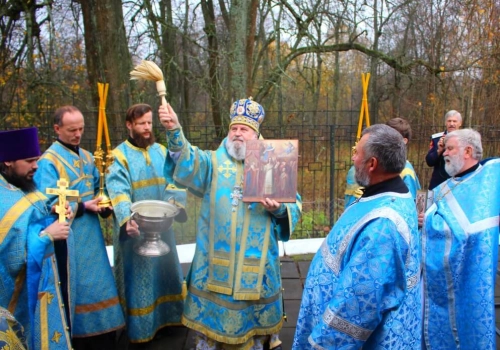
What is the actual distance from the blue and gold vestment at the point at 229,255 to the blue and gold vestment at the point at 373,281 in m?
1.06

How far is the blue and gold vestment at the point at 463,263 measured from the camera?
2.82 metres

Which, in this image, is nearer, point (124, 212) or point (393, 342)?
point (393, 342)

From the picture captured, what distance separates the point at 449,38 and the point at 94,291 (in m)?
10.7

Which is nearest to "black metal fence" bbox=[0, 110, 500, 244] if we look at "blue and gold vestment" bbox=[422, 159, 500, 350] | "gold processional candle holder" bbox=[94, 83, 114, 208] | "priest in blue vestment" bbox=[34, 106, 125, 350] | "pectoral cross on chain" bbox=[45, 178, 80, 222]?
"priest in blue vestment" bbox=[34, 106, 125, 350]

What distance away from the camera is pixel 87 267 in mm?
3176

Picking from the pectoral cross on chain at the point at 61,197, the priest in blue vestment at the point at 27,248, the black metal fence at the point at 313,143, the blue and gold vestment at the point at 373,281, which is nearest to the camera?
the blue and gold vestment at the point at 373,281

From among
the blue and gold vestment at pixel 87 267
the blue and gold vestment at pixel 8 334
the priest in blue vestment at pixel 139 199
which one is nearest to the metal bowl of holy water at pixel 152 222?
the priest in blue vestment at pixel 139 199

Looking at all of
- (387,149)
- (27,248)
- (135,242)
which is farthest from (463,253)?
(27,248)

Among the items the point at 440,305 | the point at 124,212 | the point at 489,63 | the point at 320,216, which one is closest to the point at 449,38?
the point at 489,63

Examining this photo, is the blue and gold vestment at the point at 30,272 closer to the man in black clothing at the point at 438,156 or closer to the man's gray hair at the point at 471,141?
the man's gray hair at the point at 471,141

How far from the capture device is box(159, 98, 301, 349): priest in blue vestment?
2.92 m

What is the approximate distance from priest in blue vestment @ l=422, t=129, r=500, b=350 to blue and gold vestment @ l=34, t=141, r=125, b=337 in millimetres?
2209

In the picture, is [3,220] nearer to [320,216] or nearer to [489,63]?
[320,216]

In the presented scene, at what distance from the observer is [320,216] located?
758 centimetres
